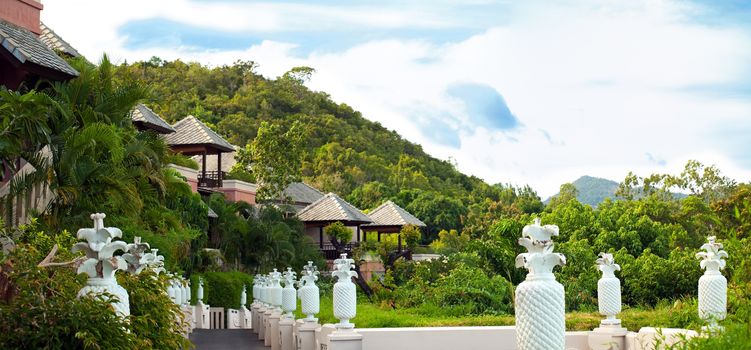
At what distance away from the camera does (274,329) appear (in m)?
20.5

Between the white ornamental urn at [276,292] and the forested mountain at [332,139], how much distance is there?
35945 millimetres

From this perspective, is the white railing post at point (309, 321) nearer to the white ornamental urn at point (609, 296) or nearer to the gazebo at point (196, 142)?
the white ornamental urn at point (609, 296)

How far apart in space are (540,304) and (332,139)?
64.9 m

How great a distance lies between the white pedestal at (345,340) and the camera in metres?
13.0

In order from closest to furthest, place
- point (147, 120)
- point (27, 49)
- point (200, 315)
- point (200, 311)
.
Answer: point (27, 49) < point (147, 120) < point (200, 311) < point (200, 315)

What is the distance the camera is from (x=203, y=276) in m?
32.7

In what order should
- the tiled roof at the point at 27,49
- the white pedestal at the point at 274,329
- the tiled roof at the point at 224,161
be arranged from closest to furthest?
the tiled roof at the point at 27,49 < the white pedestal at the point at 274,329 < the tiled roof at the point at 224,161

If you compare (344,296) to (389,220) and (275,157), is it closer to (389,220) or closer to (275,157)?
(275,157)

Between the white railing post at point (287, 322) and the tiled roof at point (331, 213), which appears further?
the tiled roof at point (331, 213)

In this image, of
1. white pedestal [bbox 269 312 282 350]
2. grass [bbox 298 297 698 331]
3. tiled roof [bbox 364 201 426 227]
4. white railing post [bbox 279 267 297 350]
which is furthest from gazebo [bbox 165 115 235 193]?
grass [bbox 298 297 698 331]

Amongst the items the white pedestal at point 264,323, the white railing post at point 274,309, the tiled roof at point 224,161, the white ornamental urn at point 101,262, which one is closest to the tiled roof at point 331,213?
the tiled roof at point 224,161

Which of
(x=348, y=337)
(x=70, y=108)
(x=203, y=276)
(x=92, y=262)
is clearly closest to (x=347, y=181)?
(x=203, y=276)

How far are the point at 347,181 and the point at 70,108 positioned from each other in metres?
50.1

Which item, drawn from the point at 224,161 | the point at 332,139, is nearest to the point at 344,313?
the point at 224,161
